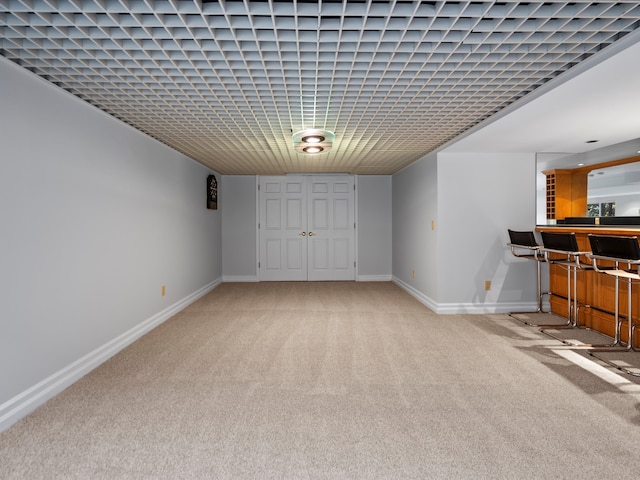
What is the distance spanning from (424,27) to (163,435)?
240cm

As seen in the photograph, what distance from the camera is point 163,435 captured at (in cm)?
182

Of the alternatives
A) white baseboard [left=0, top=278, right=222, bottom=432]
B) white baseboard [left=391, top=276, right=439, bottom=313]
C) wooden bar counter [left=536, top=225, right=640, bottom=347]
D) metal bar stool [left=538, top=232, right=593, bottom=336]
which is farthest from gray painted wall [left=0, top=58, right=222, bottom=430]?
wooden bar counter [left=536, top=225, right=640, bottom=347]

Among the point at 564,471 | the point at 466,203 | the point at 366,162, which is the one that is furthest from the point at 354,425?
the point at 366,162

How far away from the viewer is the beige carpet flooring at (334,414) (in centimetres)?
160

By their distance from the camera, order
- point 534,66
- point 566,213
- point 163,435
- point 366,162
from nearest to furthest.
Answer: point 163,435, point 534,66, point 366,162, point 566,213

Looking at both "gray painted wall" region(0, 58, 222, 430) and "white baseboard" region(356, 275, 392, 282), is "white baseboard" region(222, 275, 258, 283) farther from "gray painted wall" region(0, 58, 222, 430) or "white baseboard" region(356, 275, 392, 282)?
"gray painted wall" region(0, 58, 222, 430)

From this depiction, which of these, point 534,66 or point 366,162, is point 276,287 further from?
point 534,66

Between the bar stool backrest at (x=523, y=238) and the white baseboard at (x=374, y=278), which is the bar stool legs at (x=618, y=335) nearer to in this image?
the bar stool backrest at (x=523, y=238)

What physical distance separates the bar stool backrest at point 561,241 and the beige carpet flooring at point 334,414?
0.88m

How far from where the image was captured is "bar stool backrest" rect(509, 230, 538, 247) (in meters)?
3.73

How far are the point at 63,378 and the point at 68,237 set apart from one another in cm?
96

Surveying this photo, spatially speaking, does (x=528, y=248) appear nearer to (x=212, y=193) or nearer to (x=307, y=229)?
(x=307, y=229)

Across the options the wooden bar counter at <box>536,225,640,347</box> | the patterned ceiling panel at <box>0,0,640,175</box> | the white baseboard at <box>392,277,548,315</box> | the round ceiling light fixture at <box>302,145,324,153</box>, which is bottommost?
the white baseboard at <box>392,277,548,315</box>

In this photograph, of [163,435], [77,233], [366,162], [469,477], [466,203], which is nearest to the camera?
[469,477]
